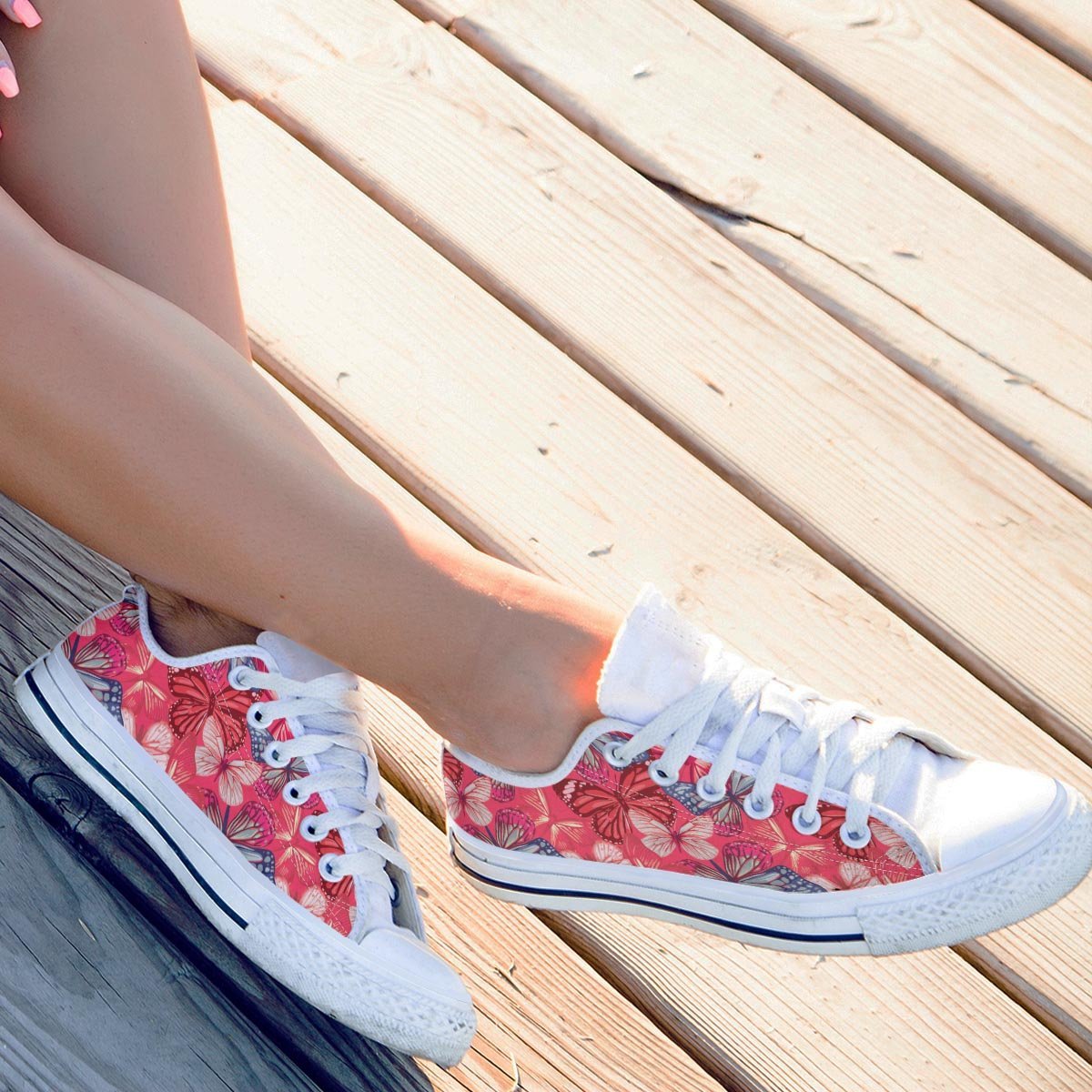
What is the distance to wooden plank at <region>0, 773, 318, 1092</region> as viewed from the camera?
722mm

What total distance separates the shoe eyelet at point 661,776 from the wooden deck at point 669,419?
142 millimetres

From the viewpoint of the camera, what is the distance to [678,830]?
0.77 meters

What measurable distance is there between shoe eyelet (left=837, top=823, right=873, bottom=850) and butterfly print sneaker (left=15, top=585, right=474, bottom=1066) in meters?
0.27

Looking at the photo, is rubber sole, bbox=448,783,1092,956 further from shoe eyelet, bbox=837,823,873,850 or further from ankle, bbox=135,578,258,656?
ankle, bbox=135,578,258,656

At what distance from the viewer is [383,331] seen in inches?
43.5

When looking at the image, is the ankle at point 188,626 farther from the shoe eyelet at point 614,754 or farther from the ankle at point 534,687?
the shoe eyelet at point 614,754

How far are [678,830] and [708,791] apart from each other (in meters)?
0.04

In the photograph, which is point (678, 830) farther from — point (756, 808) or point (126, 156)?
point (126, 156)

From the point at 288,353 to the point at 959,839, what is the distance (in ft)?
2.36

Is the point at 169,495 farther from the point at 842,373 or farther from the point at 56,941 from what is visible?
the point at 842,373

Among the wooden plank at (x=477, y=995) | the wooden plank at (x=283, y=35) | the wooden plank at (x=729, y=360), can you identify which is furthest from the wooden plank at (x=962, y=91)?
the wooden plank at (x=477, y=995)

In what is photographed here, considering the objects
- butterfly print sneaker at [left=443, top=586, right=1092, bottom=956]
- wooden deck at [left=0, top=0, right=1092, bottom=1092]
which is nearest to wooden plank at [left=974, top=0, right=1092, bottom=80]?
wooden deck at [left=0, top=0, right=1092, bottom=1092]

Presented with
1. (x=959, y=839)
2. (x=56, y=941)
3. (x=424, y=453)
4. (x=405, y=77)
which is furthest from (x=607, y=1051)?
(x=405, y=77)

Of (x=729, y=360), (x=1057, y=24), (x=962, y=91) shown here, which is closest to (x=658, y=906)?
(x=729, y=360)
